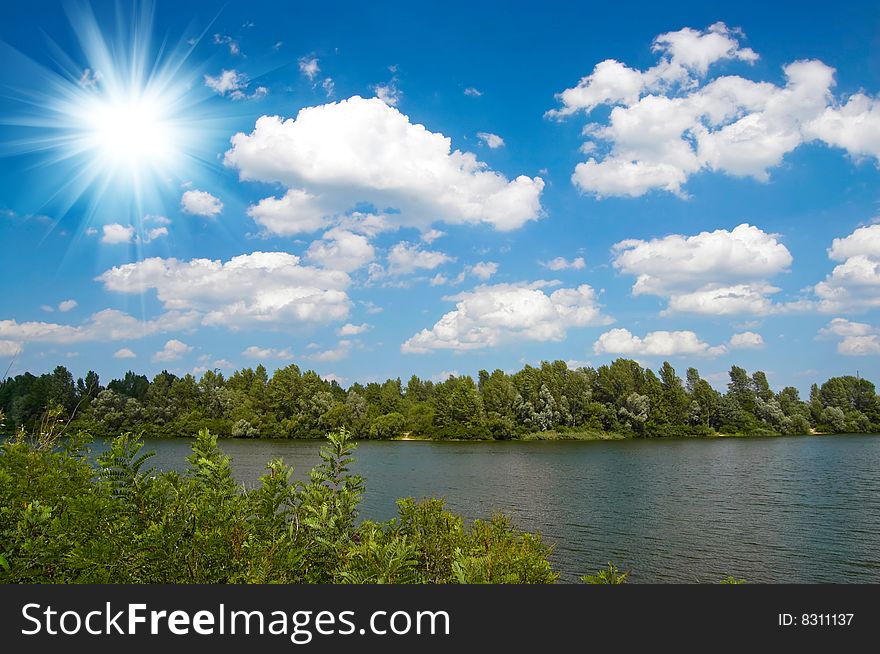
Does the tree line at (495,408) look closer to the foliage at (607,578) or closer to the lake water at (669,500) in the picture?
the lake water at (669,500)

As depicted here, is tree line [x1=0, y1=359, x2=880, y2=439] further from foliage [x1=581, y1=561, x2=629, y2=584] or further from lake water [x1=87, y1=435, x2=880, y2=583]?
foliage [x1=581, y1=561, x2=629, y2=584]

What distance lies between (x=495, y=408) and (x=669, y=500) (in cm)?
6557

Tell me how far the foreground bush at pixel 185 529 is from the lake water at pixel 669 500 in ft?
59.9

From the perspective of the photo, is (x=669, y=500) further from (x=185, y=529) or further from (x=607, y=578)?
(x=185, y=529)

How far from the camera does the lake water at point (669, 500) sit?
27.1 metres

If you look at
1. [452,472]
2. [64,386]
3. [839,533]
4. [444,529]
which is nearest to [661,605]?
[444,529]

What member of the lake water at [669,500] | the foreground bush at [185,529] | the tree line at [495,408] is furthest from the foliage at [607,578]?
the tree line at [495,408]

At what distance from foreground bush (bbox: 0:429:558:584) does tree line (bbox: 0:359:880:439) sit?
302 feet

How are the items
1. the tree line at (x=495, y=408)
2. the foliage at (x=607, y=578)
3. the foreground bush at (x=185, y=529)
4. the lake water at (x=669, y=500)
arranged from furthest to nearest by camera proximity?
1. the tree line at (x=495, y=408)
2. the lake water at (x=669, y=500)
3. the foliage at (x=607, y=578)
4. the foreground bush at (x=185, y=529)

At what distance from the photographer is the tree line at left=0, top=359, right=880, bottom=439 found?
10319 centimetres

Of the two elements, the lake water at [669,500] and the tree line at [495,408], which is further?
the tree line at [495,408]

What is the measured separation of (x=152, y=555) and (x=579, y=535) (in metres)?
28.7

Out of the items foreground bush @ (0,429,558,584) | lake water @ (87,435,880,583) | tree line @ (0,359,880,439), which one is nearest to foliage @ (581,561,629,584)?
foreground bush @ (0,429,558,584)

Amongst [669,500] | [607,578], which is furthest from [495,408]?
[607,578]
